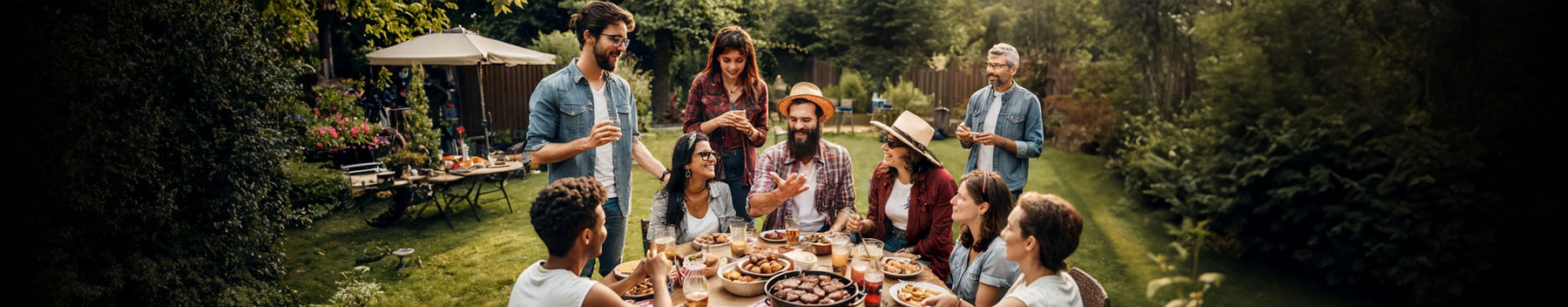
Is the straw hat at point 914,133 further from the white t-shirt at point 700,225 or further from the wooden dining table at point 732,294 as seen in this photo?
the white t-shirt at point 700,225

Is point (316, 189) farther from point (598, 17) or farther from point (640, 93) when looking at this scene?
point (640, 93)

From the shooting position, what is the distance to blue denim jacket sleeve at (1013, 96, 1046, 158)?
17.0 ft

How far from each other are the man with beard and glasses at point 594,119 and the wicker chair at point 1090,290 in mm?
2104

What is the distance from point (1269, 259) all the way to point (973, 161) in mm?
2623

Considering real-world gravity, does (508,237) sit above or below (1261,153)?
below

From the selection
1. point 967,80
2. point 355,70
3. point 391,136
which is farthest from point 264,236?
point 967,80

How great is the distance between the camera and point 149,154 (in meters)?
3.32

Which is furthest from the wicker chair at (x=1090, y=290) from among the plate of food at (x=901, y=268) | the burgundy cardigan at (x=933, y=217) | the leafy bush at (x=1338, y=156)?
the leafy bush at (x=1338, y=156)

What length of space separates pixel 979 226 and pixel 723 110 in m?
2.08

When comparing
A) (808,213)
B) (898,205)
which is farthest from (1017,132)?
(808,213)

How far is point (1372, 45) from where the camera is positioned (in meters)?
4.43

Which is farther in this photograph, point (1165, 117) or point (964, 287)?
point (1165, 117)

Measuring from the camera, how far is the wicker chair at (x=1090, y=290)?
2.69m

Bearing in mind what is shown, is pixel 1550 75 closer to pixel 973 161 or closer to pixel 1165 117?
pixel 973 161
